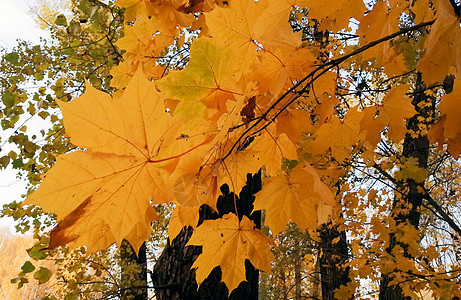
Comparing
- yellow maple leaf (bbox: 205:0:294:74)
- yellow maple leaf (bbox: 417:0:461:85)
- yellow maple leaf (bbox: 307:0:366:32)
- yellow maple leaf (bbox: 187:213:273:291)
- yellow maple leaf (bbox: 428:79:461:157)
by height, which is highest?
yellow maple leaf (bbox: 307:0:366:32)

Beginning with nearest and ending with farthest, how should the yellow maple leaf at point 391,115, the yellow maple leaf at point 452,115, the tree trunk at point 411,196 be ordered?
the yellow maple leaf at point 452,115
the yellow maple leaf at point 391,115
the tree trunk at point 411,196

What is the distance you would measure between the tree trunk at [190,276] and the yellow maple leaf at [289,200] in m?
1.01

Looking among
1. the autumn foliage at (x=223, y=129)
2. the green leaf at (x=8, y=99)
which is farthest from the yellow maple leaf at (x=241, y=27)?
the green leaf at (x=8, y=99)

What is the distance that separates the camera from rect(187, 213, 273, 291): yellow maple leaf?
0.90m

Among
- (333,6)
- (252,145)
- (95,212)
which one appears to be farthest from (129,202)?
(333,6)

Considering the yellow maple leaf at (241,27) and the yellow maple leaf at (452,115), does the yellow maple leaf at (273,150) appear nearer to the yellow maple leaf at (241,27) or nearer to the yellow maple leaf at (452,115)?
the yellow maple leaf at (241,27)

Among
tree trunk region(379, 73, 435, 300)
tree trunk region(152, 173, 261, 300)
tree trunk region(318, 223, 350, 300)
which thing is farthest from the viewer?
tree trunk region(318, 223, 350, 300)

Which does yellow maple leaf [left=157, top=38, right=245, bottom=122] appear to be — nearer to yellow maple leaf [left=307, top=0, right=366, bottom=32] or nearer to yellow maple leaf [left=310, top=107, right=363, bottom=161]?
yellow maple leaf [left=307, top=0, right=366, bottom=32]

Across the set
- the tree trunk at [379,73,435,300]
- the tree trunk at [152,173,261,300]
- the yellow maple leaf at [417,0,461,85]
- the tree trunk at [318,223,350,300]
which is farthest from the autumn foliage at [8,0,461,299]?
the tree trunk at [318,223,350,300]

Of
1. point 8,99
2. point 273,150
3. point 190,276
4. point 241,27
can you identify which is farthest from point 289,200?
point 8,99

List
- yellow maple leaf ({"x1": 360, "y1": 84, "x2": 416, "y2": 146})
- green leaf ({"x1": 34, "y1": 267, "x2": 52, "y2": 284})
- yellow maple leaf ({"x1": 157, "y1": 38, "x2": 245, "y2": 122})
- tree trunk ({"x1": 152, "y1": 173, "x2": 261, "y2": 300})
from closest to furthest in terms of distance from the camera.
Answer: yellow maple leaf ({"x1": 157, "y1": 38, "x2": 245, "y2": 122}) < yellow maple leaf ({"x1": 360, "y1": 84, "x2": 416, "y2": 146}) < tree trunk ({"x1": 152, "y1": 173, "x2": 261, "y2": 300}) < green leaf ({"x1": 34, "y1": 267, "x2": 52, "y2": 284})

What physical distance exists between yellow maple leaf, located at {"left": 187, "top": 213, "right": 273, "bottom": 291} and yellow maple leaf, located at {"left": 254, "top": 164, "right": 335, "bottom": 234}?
2.5 inches

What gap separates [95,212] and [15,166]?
269 cm

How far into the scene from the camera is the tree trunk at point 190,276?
1.92 m
